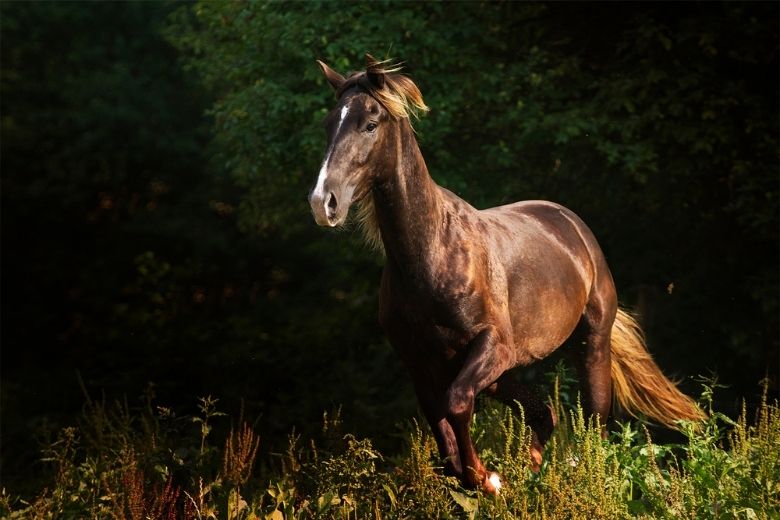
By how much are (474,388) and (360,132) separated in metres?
1.30

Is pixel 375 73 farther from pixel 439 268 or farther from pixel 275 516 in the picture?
pixel 275 516

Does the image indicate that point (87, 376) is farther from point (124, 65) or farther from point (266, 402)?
point (124, 65)

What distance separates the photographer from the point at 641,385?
724 cm

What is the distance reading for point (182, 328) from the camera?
13.9 metres

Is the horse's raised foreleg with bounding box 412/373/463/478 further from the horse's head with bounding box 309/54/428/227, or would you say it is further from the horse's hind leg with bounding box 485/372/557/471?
the horse's head with bounding box 309/54/428/227

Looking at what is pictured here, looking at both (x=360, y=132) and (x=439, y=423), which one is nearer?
(x=360, y=132)

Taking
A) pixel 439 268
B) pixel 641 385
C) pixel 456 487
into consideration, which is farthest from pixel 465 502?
pixel 641 385

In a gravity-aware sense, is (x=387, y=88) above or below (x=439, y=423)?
above

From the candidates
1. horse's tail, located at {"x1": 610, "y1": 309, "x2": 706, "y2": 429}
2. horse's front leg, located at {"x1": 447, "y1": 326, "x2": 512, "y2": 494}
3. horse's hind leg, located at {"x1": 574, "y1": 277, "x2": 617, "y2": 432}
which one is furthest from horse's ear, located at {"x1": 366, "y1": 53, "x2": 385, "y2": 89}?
horse's tail, located at {"x1": 610, "y1": 309, "x2": 706, "y2": 429}

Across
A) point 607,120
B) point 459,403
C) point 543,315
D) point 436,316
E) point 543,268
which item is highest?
point 607,120

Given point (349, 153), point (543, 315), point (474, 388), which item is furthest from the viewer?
point (543, 315)

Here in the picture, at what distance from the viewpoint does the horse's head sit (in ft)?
15.9

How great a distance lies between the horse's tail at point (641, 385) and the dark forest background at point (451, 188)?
1.86 m

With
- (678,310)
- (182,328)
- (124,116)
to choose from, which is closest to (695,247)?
(678,310)
